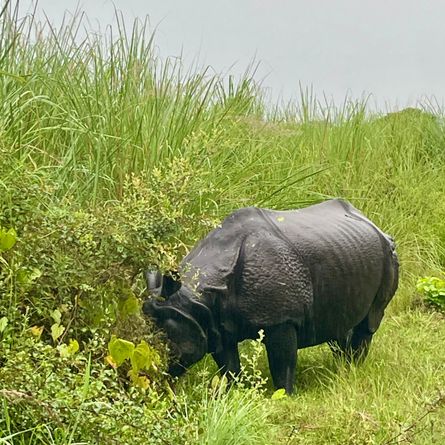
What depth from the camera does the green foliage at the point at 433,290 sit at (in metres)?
6.68

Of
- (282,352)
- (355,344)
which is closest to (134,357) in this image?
(282,352)

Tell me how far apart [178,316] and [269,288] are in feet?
1.50

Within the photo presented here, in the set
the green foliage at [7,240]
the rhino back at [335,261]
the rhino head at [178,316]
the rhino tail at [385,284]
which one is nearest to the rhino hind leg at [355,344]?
the rhino tail at [385,284]

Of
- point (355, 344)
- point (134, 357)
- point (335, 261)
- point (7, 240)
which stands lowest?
point (355, 344)

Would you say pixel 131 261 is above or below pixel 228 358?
above

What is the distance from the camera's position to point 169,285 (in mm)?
3631

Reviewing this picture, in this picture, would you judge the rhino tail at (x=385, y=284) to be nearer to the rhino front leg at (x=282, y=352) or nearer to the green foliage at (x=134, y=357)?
the rhino front leg at (x=282, y=352)

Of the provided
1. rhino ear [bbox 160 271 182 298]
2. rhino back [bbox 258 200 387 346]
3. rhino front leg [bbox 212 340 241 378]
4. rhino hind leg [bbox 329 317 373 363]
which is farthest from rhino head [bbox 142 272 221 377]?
A: rhino hind leg [bbox 329 317 373 363]

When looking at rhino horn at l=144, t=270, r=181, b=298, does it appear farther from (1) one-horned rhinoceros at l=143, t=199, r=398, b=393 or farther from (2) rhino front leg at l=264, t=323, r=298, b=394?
(2) rhino front leg at l=264, t=323, r=298, b=394

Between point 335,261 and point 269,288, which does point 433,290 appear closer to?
point 335,261

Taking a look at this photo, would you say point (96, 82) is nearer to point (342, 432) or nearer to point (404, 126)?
point (342, 432)

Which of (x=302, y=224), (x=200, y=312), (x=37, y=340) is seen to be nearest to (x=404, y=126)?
(x=302, y=224)

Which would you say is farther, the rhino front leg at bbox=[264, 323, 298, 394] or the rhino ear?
the rhino front leg at bbox=[264, 323, 298, 394]

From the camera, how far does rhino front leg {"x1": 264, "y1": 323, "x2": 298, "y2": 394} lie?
3922 mm
